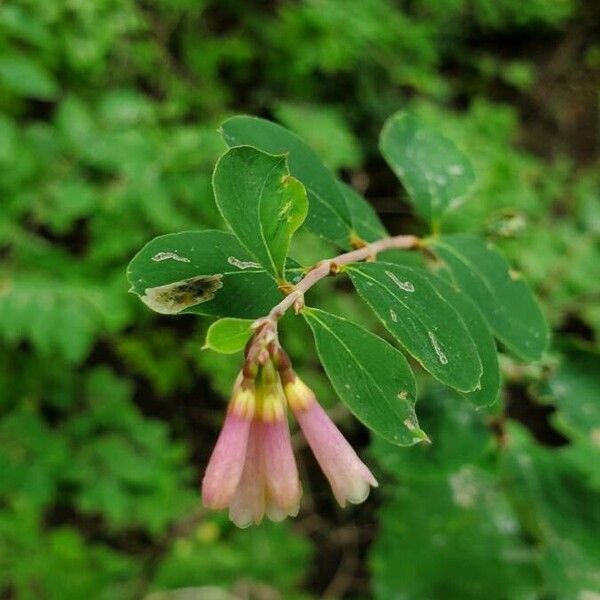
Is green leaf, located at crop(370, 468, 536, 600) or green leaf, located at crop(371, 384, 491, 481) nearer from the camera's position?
green leaf, located at crop(371, 384, 491, 481)

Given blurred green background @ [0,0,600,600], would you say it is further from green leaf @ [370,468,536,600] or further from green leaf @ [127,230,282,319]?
green leaf @ [127,230,282,319]

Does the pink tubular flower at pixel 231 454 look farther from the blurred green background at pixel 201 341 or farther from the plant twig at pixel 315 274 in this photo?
the blurred green background at pixel 201 341

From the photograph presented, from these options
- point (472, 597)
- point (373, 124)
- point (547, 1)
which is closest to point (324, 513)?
point (472, 597)

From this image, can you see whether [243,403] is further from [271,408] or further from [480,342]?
[480,342]

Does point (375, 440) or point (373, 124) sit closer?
point (375, 440)

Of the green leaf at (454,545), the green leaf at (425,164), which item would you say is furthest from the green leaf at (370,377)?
the green leaf at (454,545)

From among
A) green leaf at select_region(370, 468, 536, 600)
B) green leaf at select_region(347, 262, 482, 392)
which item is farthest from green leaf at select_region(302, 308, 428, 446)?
green leaf at select_region(370, 468, 536, 600)

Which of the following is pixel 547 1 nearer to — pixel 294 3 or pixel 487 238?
pixel 294 3
